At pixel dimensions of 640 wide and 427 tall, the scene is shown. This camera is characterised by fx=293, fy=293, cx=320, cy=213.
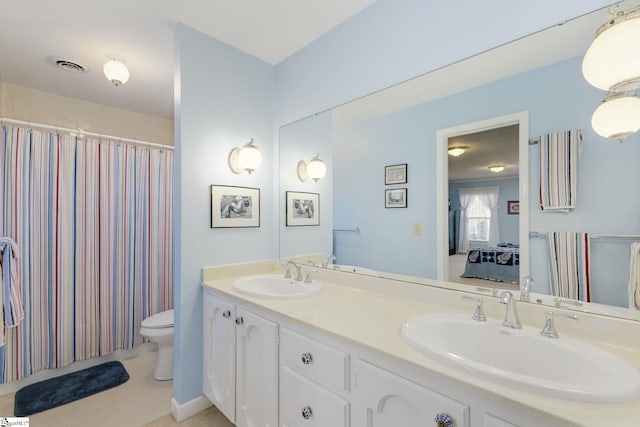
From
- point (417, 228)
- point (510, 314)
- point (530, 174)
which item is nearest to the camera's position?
point (510, 314)

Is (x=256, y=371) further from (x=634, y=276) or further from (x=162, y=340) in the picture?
(x=634, y=276)

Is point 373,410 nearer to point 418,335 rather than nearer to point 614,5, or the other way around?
point 418,335

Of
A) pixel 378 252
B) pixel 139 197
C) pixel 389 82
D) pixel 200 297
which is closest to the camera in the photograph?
pixel 389 82

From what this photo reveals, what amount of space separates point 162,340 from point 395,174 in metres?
2.04

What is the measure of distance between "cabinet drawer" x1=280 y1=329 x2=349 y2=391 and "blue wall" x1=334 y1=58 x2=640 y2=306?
65 centimetres

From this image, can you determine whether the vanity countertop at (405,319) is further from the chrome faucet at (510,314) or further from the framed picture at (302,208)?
the framed picture at (302,208)

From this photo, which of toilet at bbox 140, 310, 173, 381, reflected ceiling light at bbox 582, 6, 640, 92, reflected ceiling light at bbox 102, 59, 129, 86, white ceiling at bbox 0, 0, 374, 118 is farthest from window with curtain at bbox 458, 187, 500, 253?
reflected ceiling light at bbox 102, 59, 129, 86

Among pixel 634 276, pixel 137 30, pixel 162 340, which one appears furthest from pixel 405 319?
pixel 137 30

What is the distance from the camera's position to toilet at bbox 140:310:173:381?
2.17 m

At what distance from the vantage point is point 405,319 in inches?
48.3

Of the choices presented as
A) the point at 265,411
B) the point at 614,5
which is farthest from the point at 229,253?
the point at 614,5

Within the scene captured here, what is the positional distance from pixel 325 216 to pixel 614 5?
1576 mm

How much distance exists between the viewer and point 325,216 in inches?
79.0

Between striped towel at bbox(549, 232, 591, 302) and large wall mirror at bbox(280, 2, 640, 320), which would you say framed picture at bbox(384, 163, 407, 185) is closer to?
large wall mirror at bbox(280, 2, 640, 320)
